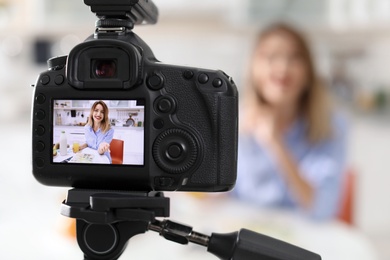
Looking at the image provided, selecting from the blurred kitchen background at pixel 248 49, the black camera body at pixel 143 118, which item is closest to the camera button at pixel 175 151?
the black camera body at pixel 143 118

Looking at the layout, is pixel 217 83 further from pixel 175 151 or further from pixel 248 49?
pixel 248 49

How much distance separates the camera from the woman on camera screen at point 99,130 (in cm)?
54

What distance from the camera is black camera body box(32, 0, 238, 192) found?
0.54 m

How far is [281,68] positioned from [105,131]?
4.55 ft

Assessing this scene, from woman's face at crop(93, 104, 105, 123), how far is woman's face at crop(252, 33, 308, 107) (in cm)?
137

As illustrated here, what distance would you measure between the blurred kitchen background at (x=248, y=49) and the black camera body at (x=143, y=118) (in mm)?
1895

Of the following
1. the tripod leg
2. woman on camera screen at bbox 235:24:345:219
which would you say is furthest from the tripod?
woman on camera screen at bbox 235:24:345:219

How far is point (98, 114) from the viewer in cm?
54

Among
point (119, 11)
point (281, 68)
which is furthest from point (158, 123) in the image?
point (281, 68)

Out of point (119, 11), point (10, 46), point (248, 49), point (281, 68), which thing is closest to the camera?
point (119, 11)

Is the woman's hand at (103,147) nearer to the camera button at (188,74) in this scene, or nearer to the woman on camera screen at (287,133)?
the camera button at (188,74)

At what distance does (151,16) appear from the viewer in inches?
23.7

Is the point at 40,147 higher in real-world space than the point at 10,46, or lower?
lower

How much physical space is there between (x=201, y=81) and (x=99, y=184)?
0.15m
